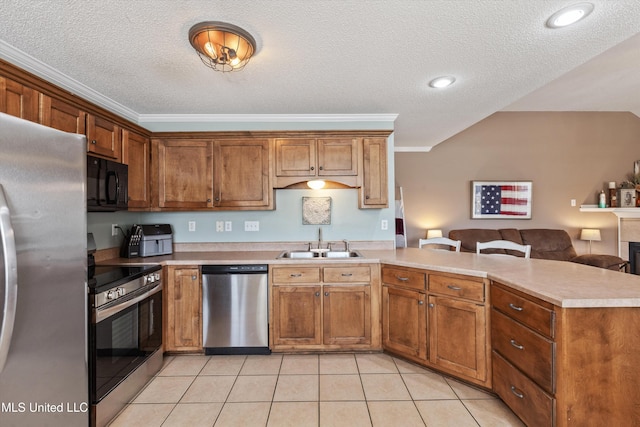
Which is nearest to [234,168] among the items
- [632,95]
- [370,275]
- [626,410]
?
[370,275]

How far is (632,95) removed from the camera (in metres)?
4.21

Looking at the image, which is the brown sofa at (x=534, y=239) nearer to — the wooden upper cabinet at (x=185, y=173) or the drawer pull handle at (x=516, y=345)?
the drawer pull handle at (x=516, y=345)

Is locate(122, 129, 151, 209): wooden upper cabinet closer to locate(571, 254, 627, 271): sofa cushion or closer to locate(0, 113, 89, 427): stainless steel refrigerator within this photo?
locate(0, 113, 89, 427): stainless steel refrigerator

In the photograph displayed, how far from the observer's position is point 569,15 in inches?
61.3

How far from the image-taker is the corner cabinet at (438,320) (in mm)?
2012

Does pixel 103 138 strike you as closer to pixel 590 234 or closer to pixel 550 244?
pixel 550 244

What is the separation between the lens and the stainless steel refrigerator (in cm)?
116

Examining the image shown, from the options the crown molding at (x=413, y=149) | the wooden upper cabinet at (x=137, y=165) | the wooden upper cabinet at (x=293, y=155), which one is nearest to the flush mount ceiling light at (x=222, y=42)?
the wooden upper cabinet at (x=293, y=155)

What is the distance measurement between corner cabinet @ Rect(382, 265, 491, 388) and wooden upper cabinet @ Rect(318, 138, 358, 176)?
1.07 meters

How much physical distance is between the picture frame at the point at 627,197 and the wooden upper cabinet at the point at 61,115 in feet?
23.9

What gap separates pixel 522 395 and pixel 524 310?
502 millimetres

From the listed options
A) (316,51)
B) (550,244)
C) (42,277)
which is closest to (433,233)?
(550,244)

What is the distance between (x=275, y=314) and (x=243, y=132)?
1809mm

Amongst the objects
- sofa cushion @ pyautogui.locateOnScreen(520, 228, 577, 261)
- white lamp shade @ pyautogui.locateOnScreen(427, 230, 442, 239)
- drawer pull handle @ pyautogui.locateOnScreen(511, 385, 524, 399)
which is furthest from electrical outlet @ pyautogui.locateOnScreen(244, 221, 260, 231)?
sofa cushion @ pyautogui.locateOnScreen(520, 228, 577, 261)
